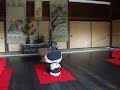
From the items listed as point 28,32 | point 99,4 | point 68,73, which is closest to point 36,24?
point 28,32

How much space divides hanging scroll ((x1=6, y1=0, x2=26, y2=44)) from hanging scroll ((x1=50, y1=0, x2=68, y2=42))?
170cm

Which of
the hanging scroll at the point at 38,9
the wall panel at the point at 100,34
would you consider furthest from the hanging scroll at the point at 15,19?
the wall panel at the point at 100,34

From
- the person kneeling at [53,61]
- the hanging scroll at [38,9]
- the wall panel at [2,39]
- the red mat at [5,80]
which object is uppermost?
the hanging scroll at [38,9]

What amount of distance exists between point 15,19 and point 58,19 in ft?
8.26

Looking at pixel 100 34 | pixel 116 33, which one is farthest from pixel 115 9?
pixel 100 34

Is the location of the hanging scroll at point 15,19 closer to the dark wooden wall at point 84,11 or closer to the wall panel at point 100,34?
the dark wooden wall at point 84,11

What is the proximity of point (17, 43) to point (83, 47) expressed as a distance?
171 inches

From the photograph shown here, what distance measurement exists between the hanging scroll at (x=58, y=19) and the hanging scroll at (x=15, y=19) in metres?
1.70

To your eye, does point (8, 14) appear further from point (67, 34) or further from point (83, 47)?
point (83, 47)

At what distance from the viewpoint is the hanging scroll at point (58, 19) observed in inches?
378

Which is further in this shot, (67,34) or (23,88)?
(67,34)

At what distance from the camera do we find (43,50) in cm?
638

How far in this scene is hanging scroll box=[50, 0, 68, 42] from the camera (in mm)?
9602

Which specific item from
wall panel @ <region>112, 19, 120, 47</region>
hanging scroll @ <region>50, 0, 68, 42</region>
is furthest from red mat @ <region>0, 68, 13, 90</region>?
wall panel @ <region>112, 19, 120, 47</region>
